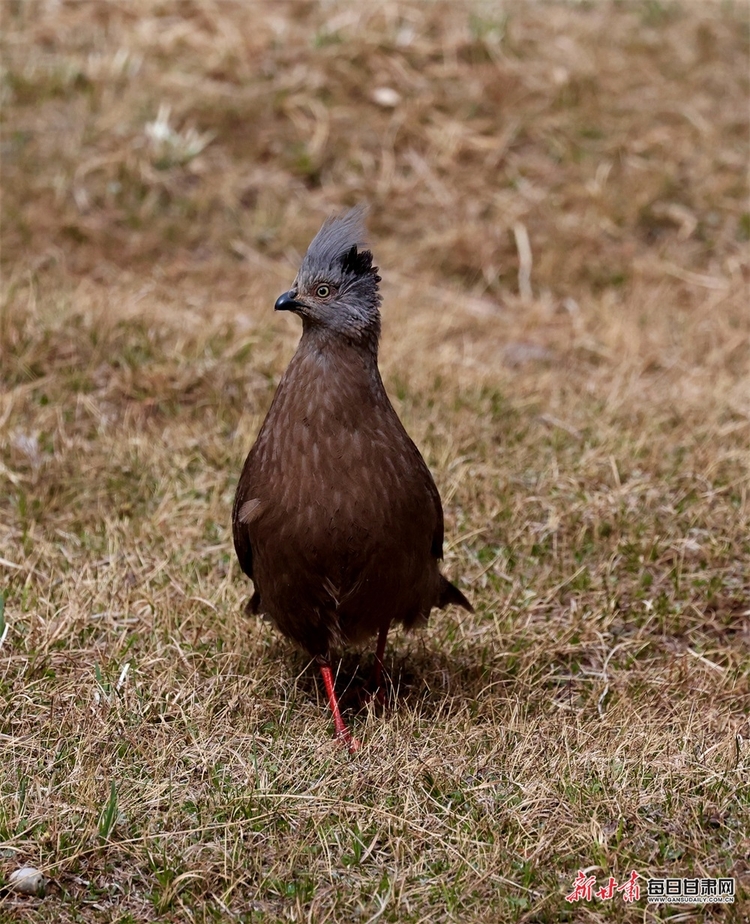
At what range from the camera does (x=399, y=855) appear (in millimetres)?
3062

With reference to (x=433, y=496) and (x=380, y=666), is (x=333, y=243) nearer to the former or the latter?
(x=433, y=496)

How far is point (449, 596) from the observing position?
4148mm

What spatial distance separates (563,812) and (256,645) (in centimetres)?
136

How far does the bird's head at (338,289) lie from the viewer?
3.74m

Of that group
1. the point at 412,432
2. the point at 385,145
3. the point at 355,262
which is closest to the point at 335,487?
the point at 355,262

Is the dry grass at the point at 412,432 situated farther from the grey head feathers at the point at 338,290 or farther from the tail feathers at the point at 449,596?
the grey head feathers at the point at 338,290

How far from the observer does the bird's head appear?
3738 mm

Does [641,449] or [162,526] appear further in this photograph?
[641,449]

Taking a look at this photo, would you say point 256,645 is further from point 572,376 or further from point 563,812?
point 572,376

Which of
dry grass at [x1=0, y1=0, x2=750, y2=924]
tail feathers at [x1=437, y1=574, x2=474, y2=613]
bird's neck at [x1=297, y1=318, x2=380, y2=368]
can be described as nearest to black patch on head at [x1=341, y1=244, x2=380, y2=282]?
bird's neck at [x1=297, y1=318, x2=380, y2=368]

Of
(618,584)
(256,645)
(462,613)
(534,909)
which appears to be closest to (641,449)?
(618,584)

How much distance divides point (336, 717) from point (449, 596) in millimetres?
592

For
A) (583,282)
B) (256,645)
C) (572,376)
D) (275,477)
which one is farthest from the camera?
(583,282)

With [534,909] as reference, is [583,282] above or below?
below
